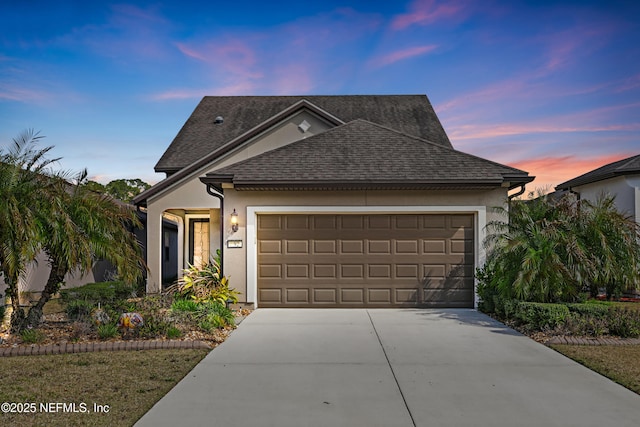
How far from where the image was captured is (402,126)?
1988 cm

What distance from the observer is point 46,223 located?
792 centimetres

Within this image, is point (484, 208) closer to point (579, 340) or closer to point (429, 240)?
point (429, 240)

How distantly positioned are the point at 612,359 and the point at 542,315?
1829 millimetres

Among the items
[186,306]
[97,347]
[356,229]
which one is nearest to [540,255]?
[356,229]

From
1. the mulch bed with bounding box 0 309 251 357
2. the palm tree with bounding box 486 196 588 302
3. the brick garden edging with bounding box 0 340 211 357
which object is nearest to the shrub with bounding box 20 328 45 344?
the mulch bed with bounding box 0 309 251 357

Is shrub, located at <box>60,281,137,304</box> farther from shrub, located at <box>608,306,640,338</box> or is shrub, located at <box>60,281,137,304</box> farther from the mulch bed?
shrub, located at <box>608,306,640,338</box>

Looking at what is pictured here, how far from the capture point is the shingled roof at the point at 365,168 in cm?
1114

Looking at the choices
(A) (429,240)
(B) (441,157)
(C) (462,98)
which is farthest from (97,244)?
(C) (462,98)

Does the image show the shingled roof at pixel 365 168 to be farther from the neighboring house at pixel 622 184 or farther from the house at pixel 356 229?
the neighboring house at pixel 622 184

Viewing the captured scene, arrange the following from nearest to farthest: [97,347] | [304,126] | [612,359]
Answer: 1. [612,359]
2. [97,347]
3. [304,126]

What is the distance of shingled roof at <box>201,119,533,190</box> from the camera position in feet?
36.6

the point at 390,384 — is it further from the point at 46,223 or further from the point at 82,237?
the point at 46,223

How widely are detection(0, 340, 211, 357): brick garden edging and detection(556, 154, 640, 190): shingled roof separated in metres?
14.0

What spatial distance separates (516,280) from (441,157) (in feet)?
13.8
